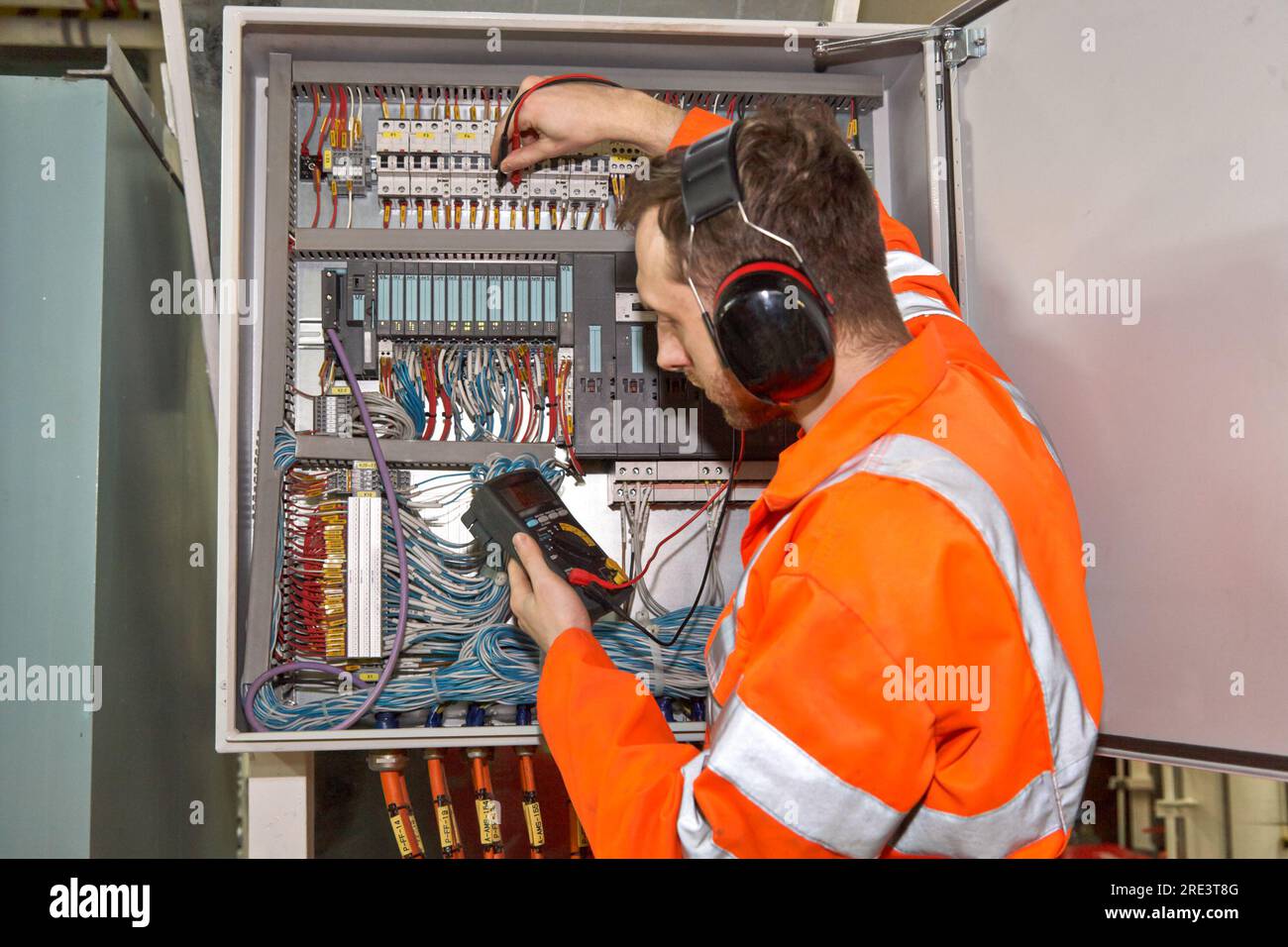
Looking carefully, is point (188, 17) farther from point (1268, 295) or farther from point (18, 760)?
point (1268, 295)

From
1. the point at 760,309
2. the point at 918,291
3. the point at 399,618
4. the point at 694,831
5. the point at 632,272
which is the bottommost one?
the point at 694,831

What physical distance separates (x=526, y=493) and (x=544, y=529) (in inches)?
3.5

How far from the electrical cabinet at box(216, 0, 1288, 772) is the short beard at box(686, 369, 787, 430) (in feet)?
1.38

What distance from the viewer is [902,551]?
783mm

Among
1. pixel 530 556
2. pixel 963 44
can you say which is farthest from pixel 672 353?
pixel 963 44

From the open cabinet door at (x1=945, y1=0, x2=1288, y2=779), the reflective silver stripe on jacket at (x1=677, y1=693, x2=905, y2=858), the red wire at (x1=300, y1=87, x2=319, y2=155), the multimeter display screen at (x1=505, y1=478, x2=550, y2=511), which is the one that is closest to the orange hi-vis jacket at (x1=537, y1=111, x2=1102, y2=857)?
the reflective silver stripe on jacket at (x1=677, y1=693, x2=905, y2=858)

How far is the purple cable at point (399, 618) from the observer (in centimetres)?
138

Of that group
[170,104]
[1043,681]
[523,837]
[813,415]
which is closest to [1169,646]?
[1043,681]

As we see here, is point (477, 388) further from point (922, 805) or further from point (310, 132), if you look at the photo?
point (922, 805)

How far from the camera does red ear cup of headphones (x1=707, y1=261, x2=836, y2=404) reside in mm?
885

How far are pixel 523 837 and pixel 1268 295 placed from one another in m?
1.85

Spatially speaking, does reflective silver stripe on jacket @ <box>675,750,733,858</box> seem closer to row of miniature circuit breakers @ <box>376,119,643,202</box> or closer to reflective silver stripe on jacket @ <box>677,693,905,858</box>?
reflective silver stripe on jacket @ <box>677,693,905,858</box>

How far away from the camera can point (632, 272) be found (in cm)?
161

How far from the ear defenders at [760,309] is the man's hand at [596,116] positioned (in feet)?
1.53
